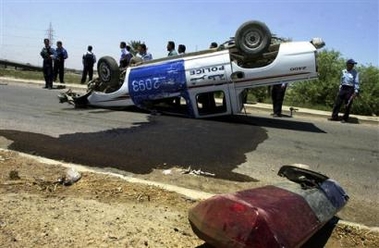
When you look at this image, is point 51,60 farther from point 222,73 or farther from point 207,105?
point 222,73

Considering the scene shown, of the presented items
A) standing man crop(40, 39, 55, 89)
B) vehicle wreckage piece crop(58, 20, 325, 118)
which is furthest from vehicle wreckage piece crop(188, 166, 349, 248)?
standing man crop(40, 39, 55, 89)

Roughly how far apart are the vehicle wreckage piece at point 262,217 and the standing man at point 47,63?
16.0m

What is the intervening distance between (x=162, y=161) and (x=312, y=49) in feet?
16.2

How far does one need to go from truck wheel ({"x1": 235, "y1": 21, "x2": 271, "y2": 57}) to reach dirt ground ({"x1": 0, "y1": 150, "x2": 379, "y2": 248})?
5196mm

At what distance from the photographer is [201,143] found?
8.22m

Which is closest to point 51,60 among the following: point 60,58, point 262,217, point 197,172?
point 60,58

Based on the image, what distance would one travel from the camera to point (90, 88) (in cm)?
1256

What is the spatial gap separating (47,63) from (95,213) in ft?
51.6

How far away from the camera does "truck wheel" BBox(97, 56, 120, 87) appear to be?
11.7 m

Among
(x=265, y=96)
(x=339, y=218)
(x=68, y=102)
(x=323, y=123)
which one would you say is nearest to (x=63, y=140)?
(x=339, y=218)

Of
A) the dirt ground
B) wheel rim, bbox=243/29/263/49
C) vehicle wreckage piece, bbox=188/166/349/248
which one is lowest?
the dirt ground

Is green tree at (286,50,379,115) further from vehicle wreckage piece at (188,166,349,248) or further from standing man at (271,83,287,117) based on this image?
vehicle wreckage piece at (188,166,349,248)

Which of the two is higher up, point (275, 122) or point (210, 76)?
point (210, 76)

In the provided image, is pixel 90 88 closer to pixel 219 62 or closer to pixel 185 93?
pixel 185 93
